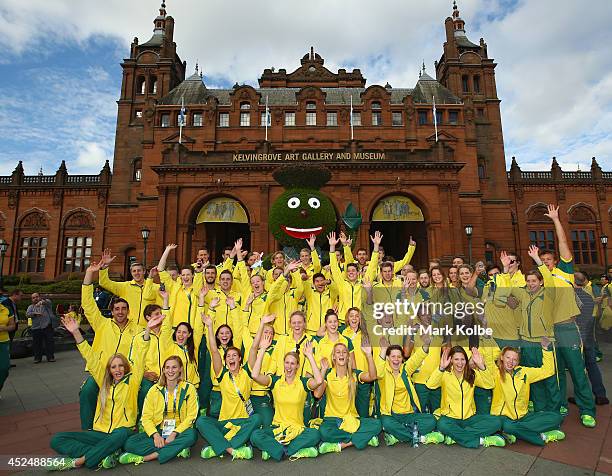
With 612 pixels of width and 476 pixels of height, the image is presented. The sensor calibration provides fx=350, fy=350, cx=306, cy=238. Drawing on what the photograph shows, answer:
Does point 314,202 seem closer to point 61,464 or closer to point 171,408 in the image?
point 171,408

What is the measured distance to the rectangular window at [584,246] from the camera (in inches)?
1310

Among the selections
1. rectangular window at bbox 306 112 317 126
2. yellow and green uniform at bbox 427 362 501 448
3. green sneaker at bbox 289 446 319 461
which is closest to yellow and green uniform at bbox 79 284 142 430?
green sneaker at bbox 289 446 319 461

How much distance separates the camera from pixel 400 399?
4.84 meters

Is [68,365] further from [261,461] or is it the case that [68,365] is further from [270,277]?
[261,461]

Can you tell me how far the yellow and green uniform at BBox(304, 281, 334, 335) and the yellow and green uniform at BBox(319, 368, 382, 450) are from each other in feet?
5.19

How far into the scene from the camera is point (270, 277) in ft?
25.6

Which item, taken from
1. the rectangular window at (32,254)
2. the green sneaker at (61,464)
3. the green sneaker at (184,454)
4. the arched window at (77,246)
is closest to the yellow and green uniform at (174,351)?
the green sneaker at (184,454)

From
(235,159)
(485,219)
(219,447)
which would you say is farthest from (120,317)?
(485,219)

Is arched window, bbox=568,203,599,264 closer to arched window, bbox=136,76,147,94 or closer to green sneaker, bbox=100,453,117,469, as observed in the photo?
green sneaker, bbox=100,453,117,469

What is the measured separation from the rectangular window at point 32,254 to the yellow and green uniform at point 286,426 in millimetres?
38243

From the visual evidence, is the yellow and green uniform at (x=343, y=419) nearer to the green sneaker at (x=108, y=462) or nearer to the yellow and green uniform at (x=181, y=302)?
the green sneaker at (x=108, y=462)

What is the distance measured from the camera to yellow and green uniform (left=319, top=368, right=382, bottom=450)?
4.35 metres

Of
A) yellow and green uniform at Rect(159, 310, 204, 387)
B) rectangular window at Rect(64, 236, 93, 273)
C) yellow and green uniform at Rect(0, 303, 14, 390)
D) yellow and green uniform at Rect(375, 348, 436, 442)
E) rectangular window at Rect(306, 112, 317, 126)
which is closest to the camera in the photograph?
yellow and green uniform at Rect(375, 348, 436, 442)

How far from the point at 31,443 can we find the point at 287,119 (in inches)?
1102
